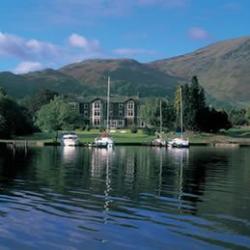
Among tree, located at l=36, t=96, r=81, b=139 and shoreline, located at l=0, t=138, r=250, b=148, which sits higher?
tree, located at l=36, t=96, r=81, b=139

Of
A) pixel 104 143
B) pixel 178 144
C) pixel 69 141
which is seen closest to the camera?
pixel 104 143

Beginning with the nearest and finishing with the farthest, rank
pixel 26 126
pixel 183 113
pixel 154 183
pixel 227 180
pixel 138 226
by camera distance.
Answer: pixel 138 226, pixel 154 183, pixel 227 180, pixel 26 126, pixel 183 113

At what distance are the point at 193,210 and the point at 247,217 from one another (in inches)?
134

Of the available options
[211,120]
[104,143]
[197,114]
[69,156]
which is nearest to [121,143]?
[104,143]

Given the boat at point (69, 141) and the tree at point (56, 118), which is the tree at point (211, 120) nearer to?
the tree at point (56, 118)

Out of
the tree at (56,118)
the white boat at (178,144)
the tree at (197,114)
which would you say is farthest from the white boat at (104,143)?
the tree at (197,114)

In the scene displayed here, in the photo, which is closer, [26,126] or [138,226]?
[138,226]

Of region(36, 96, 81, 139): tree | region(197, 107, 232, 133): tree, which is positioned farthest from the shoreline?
region(36, 96, 81, 139): tree

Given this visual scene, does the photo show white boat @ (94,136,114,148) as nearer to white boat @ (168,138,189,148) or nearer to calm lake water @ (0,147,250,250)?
white boat @ (168,138,189,148)

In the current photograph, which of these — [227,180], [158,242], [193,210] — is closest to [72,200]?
[193,210]

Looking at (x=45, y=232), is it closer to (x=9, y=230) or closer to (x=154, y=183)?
(x=9, y=230)

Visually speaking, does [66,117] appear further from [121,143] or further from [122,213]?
[122,213]

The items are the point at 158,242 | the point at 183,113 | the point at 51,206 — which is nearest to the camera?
the point at 158,242

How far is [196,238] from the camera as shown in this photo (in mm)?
25031
